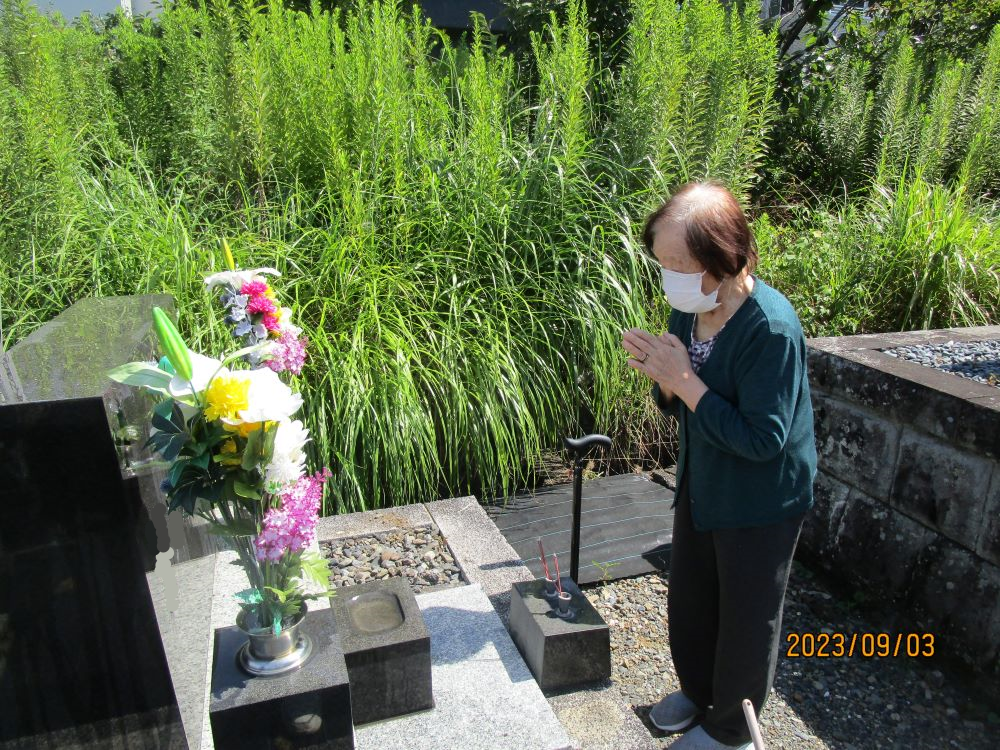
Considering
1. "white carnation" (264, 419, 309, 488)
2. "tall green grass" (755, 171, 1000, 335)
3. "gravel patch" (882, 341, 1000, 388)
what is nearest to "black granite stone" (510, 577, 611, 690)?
"white carnation" (264, 419, 309, 488)

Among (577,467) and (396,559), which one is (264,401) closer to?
(577,467)

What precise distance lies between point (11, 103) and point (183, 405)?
12.5 feet

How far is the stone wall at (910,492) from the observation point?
2.81 m

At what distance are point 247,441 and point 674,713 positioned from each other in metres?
1.75

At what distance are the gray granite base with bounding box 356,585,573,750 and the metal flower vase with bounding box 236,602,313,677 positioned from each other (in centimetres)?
48

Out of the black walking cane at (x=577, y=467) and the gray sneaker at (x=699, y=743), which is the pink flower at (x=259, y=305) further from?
the gray sneaker at (x=699, y=743)

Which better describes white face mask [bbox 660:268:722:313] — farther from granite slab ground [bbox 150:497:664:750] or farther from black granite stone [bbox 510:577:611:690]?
granite slab ground [bbox 150:497:664:750]

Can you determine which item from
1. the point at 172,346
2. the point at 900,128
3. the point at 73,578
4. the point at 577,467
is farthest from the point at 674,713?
the point at 900,128

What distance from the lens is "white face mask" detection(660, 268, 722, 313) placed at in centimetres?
201

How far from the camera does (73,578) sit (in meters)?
1.73

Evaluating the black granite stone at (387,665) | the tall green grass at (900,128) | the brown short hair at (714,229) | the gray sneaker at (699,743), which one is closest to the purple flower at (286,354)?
the black granite stone at (387,665)

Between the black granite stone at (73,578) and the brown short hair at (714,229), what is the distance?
4.85 feet

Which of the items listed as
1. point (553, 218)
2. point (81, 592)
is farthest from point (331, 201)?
point (81, 592)

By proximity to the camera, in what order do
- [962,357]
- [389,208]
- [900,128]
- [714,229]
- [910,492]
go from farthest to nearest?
[900,128] → [389,208] → [962,357] → [910,492] → [714,229]
